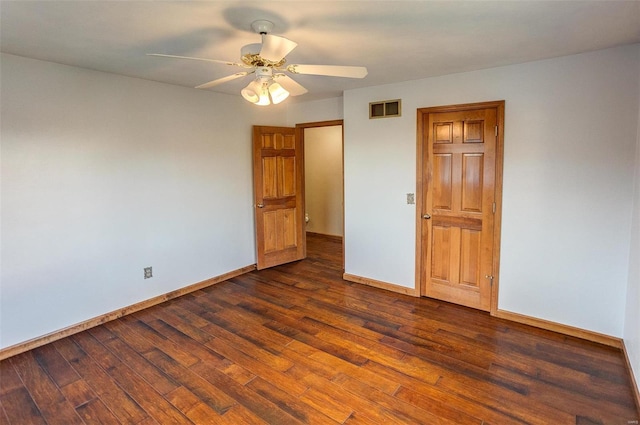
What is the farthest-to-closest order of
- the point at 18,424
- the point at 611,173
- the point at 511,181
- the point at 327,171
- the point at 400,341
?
1. the point at 327,171
2. the point at 511,181
3. the point at 400,341
4. the point at 611,173
5. the point at 18,424

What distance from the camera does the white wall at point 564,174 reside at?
9.33ft

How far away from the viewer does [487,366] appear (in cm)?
269

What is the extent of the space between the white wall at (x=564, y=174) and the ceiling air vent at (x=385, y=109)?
12 centimetres

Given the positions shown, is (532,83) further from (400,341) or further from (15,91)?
(15,91)

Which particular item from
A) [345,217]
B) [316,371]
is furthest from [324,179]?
[316,371]

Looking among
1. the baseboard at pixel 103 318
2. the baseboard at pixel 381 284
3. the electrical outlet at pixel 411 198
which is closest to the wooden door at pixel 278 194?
the baseboard at pixel 103 318

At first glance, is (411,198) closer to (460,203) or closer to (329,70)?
(460,203)

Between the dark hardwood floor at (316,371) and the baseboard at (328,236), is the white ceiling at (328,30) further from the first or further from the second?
the baseboard at (328,236)

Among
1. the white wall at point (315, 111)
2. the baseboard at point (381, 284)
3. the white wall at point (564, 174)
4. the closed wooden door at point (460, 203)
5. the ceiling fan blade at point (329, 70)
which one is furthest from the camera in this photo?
the white wall at point (315, 111)

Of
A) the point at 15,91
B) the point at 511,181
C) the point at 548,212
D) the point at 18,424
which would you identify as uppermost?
the point at 15,91

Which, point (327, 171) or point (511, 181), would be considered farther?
point (327, 171)

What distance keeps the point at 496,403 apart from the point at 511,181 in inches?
76.7

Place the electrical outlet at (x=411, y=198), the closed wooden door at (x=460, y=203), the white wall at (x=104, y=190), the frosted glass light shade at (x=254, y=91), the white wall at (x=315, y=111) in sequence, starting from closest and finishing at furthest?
1. the frosted glass light shade at (x=254, y=91)
2. the white wall at (x=104, y=190)
3. the closed wooden door at (x=460, y=203)
4. the electrical outlet at (x=411, y=198)
5. the white wall at (x=315, y=111)

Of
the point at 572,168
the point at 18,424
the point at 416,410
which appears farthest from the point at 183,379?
the point at 572,168
